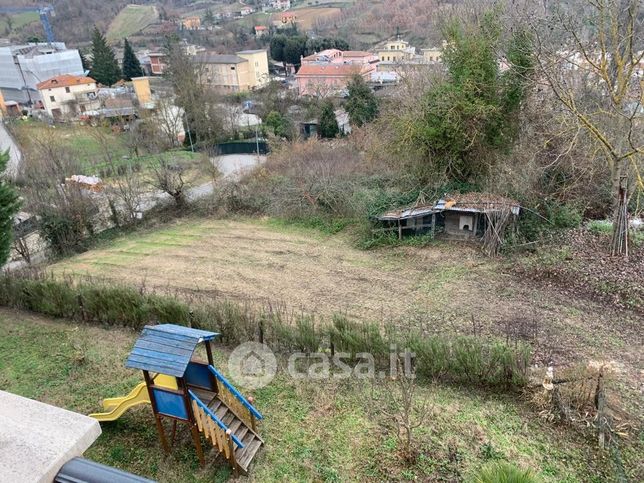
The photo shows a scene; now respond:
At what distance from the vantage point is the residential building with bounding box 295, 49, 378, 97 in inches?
1473

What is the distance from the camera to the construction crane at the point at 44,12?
7528 cm

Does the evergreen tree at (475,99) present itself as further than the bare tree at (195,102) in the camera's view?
No

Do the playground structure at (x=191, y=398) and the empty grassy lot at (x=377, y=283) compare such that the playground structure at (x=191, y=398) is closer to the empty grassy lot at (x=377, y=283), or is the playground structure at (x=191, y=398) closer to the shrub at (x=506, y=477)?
the shrub at (x=506, y=477)

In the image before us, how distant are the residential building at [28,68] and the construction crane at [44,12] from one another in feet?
49.5

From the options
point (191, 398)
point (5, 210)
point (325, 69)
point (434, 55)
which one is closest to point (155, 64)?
point (325, 69)

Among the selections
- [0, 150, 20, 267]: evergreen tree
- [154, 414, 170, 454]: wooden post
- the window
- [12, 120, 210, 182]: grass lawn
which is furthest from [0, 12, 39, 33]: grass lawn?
[154, 414, 170, 454]: wooden post

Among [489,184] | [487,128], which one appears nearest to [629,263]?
[489,184]

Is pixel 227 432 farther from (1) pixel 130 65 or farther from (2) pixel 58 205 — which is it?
(1) pixel 130 65

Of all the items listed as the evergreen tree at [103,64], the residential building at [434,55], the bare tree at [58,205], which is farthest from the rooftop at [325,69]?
the bare tree at [58,205]

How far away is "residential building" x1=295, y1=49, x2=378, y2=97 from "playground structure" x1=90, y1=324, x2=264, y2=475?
32315 millimetres

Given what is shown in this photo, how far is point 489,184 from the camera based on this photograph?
1350 centimetres

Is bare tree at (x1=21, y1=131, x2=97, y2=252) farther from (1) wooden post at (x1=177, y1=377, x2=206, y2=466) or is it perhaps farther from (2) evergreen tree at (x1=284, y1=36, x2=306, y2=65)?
(2) evergreen tree at (x1=284, y1=36, x2=306, y2=65)

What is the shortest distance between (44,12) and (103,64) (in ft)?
143

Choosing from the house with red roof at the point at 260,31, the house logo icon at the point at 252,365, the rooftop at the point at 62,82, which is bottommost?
the house logo icon at the point at 252,365
